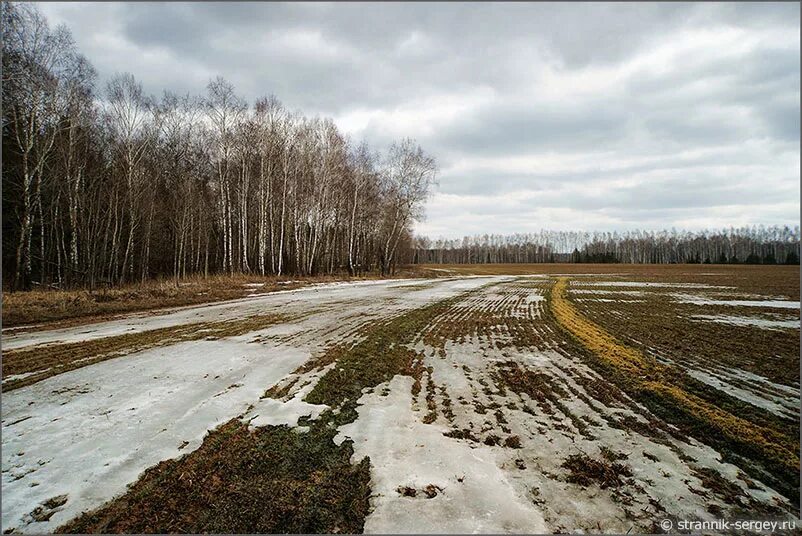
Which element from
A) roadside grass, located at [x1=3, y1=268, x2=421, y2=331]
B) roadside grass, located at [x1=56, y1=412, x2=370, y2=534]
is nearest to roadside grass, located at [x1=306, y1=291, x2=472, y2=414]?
roadside grass, located at [x1=56, y1=412, x2=370, y2=534]

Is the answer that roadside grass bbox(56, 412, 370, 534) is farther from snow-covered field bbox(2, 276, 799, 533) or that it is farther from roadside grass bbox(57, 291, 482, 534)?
snow-covered field bbox(2, 276, 799, 533)

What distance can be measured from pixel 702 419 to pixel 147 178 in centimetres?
3110

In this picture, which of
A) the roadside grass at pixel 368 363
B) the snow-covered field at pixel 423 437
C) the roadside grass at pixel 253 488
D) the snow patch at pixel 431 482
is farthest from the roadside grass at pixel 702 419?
the roadside grass at pixel 253 488

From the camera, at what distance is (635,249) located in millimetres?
138625

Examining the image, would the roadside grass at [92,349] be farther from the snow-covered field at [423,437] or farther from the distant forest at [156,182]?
the distant forest at [156,182]

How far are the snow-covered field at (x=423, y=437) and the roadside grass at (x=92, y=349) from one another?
0.41m

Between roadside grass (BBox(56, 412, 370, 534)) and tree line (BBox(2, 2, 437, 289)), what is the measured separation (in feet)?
57.2

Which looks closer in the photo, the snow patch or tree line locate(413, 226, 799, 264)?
the snow patch

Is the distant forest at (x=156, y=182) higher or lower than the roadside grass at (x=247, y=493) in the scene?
higher

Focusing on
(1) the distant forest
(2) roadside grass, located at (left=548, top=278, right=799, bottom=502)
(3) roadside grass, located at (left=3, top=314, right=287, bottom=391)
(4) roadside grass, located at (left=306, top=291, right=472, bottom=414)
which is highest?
(1) the distant forest

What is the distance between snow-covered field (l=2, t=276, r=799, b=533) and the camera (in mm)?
3055

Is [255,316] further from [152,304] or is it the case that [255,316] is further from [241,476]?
[241,476]

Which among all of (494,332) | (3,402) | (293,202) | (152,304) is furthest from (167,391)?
(293,202)

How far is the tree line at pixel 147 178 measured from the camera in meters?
16.3
